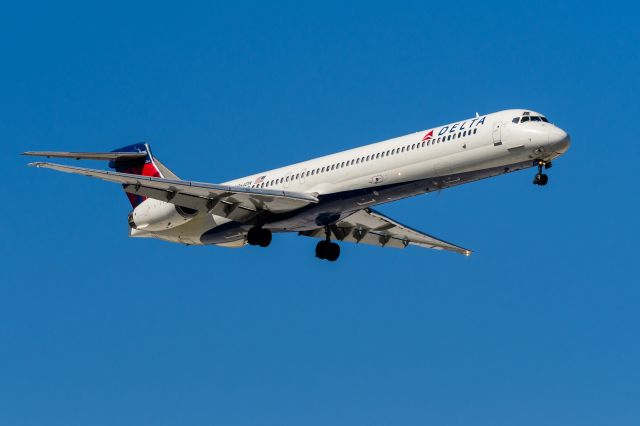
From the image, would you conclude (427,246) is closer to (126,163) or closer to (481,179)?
(481,179)

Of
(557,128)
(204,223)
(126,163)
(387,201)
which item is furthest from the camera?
(126,163)

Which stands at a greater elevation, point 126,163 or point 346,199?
point 126,163

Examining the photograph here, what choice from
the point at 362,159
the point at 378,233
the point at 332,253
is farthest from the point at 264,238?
the point at 378,233

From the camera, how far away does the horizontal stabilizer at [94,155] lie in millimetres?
38169

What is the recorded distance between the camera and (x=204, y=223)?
1582 inches

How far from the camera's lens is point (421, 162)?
117 feet

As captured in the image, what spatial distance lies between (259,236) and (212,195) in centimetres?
207

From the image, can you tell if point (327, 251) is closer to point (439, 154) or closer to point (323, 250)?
point (323, 250)

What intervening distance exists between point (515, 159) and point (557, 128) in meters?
1.48

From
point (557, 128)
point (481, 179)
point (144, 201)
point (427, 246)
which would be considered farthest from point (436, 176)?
point (144, 201)

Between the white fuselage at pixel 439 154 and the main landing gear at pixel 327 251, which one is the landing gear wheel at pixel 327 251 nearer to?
the main landing gear at pixel 327 251

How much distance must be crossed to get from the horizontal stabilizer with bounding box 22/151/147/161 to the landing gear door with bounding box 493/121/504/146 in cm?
1410

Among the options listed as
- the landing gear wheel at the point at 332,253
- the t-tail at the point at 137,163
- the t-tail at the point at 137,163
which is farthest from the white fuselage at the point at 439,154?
the t-tail at the point at 137,163

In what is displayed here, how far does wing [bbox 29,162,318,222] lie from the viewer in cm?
3709
